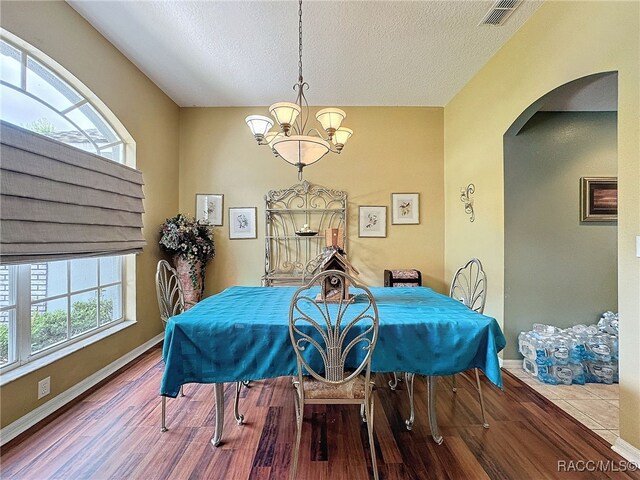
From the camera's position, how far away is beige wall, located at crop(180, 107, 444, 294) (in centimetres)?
416

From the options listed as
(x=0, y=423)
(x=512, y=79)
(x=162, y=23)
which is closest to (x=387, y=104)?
(x=512, y=79)

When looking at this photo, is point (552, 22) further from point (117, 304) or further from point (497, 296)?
point (117, 304)

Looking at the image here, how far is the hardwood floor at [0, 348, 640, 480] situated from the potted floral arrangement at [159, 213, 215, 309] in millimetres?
1388

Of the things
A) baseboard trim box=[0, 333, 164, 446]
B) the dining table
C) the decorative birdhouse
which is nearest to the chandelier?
the decorative birdhouse

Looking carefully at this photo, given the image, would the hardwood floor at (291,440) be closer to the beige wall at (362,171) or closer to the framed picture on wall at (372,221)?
the beige wall at (362,171)

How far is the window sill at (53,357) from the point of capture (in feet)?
6.25

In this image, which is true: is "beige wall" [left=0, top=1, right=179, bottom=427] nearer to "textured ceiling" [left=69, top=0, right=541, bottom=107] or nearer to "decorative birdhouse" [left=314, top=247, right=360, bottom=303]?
"textured ceiling" [left=69, top=0, right=541, bottom=107]

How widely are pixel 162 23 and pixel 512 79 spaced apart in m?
3.02

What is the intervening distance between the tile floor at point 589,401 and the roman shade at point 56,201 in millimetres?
3723

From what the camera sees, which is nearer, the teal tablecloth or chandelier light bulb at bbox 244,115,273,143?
the teal tablecloth

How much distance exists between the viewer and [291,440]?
1.88 metres

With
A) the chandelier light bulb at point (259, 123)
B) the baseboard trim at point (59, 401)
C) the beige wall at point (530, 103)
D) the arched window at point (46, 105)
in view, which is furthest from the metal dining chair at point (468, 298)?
the arched window at point (46, 105)

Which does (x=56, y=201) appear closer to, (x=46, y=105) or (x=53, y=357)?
(x=46, y=105)

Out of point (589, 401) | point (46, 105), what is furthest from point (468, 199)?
point (46, 105)
